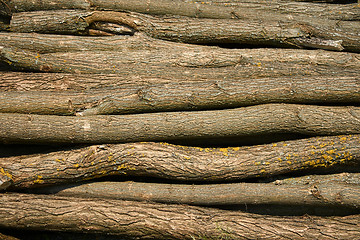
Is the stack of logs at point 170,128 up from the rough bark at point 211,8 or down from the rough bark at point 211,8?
down

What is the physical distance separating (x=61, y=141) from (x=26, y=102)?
0.70m

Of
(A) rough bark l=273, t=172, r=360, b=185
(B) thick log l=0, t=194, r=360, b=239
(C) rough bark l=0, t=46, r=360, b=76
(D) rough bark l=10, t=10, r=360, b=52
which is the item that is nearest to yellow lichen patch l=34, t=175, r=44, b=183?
(B) thick log l=0, t=194, r=360, b=239

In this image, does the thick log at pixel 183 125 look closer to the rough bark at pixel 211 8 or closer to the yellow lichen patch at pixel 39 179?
the yellow lichen patch at pixel 39 179

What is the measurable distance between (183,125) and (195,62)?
1116 millimetres

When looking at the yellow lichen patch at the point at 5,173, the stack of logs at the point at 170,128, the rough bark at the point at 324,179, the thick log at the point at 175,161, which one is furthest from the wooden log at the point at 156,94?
the rough bark at the point at 324,179

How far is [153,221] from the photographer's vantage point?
403 centimetres

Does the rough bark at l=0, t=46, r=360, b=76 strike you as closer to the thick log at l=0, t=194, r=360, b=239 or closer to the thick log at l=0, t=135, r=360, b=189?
the thick log at l=0, t=135, r=360, b=189

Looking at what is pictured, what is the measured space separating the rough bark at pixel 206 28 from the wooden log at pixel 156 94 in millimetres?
830

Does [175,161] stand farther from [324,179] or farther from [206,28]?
[206,28]

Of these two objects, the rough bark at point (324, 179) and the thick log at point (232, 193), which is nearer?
the thick log at point (232, 193)

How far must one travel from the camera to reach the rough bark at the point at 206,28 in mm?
5000

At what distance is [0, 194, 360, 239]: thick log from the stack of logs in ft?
0.04

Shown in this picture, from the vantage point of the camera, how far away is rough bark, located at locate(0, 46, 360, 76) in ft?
15.6

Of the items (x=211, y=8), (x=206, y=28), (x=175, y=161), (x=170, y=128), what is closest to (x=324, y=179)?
(x=175, y=161)
